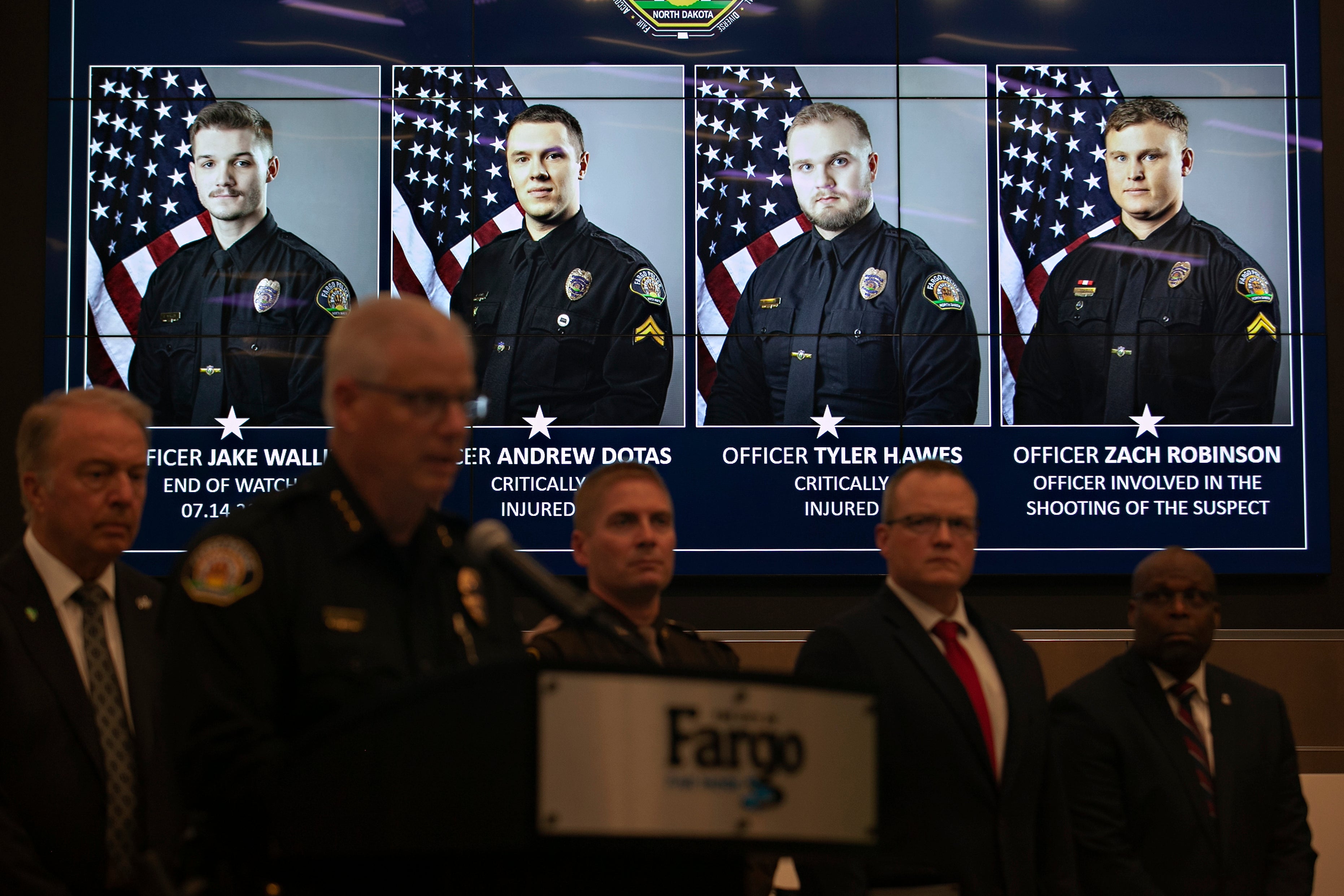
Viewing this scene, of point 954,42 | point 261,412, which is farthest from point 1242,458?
point 261,412

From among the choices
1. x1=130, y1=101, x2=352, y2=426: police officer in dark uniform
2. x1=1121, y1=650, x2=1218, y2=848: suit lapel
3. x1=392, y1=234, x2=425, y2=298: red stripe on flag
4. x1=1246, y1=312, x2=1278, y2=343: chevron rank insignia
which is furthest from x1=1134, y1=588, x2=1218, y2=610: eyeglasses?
x1=130, y1=101, x2=352, y2=426: police officer in dark uniform

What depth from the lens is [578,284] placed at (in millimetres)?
6551

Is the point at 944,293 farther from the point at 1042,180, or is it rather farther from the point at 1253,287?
the point at 1253,287

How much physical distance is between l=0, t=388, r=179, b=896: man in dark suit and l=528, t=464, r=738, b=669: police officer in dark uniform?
81 cm

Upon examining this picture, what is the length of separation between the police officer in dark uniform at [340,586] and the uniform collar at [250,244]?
5293mm

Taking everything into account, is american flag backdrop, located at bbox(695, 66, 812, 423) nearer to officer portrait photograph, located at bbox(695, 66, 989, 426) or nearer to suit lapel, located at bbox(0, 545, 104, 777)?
officer portrait photograph, located at bbox(695, 66, 989, 426)

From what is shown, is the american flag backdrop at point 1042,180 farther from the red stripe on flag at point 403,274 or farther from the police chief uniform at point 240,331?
the police chief uniform at point 240,331

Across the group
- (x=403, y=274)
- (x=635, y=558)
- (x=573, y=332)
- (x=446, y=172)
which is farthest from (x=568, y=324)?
(x=635, y=558)

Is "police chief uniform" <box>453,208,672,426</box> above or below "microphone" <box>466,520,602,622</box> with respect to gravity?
above

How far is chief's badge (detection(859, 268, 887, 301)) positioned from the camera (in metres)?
6.51

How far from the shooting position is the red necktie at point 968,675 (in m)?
2.85

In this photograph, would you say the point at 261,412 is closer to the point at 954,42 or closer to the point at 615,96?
the point at 615,96

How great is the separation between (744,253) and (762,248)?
97 millimetres

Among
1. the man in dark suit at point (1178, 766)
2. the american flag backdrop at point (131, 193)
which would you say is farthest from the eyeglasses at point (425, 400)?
the american flag backdrop at point (131, 193)
